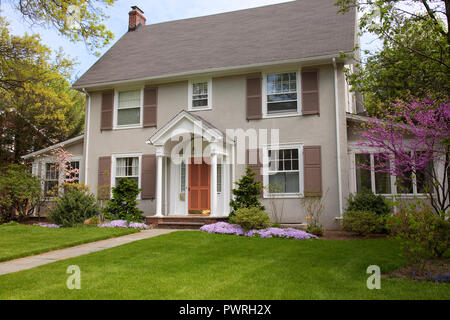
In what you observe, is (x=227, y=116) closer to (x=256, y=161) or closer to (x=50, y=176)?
(x=256, y=161)

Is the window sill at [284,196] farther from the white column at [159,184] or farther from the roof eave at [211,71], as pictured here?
the roof eave at [211,71]

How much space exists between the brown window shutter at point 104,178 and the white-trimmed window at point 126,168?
19 cm

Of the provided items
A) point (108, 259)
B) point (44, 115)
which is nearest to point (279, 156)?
point (108, 259)

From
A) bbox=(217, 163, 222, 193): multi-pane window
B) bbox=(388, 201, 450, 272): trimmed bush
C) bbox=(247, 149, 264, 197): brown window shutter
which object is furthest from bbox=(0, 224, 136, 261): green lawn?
bbox=(388, 201, 450, 272): trimmed bush

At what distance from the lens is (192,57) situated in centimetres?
1443

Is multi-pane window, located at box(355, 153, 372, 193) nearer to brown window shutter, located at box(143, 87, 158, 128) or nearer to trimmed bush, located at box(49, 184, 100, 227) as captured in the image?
brown window shutter, located at box(143, 87, 158, 128)

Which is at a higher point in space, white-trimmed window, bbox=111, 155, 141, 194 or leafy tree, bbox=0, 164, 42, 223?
white-trimmed window, bbox=111, 155, 141, 194

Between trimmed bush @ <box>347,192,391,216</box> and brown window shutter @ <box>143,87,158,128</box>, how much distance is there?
7411mm

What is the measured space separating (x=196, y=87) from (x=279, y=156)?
4.03m

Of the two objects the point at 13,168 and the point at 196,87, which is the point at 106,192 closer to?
the point at 13,168

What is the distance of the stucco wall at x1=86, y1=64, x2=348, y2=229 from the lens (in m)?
11.9

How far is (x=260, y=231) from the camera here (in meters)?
10.2

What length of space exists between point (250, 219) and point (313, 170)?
297 cm

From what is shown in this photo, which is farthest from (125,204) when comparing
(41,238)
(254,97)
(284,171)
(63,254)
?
(254,97)
